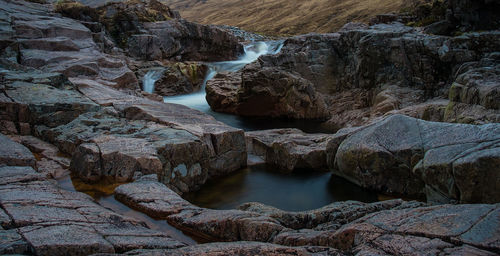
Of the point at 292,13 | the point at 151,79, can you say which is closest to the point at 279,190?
the point at 151,79

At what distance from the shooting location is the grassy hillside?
63219 mm

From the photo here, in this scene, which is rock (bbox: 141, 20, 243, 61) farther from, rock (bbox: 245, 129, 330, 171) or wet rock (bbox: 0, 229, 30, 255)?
wet rock (bbox: 0, 229, 30, 255)

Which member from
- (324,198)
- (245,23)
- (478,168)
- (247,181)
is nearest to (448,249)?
(478,168)

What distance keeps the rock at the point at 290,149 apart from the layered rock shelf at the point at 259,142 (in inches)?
2.4

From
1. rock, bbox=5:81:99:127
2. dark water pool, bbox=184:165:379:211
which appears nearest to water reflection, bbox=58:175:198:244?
dark water pool, bbox=184:165:379:211

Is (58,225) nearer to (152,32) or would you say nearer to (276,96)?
(276,96)

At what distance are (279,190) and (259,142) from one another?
125 inches

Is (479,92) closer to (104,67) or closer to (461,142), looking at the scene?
(461,142)

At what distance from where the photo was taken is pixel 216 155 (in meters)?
11.5

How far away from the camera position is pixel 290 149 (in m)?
12.9

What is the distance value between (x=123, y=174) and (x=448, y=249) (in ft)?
23.2

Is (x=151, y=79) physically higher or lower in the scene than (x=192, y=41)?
lower

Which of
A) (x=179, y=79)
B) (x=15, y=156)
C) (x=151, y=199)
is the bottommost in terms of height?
(x=179, y=79)

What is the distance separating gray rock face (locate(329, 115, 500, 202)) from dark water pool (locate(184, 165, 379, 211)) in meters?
0.49
